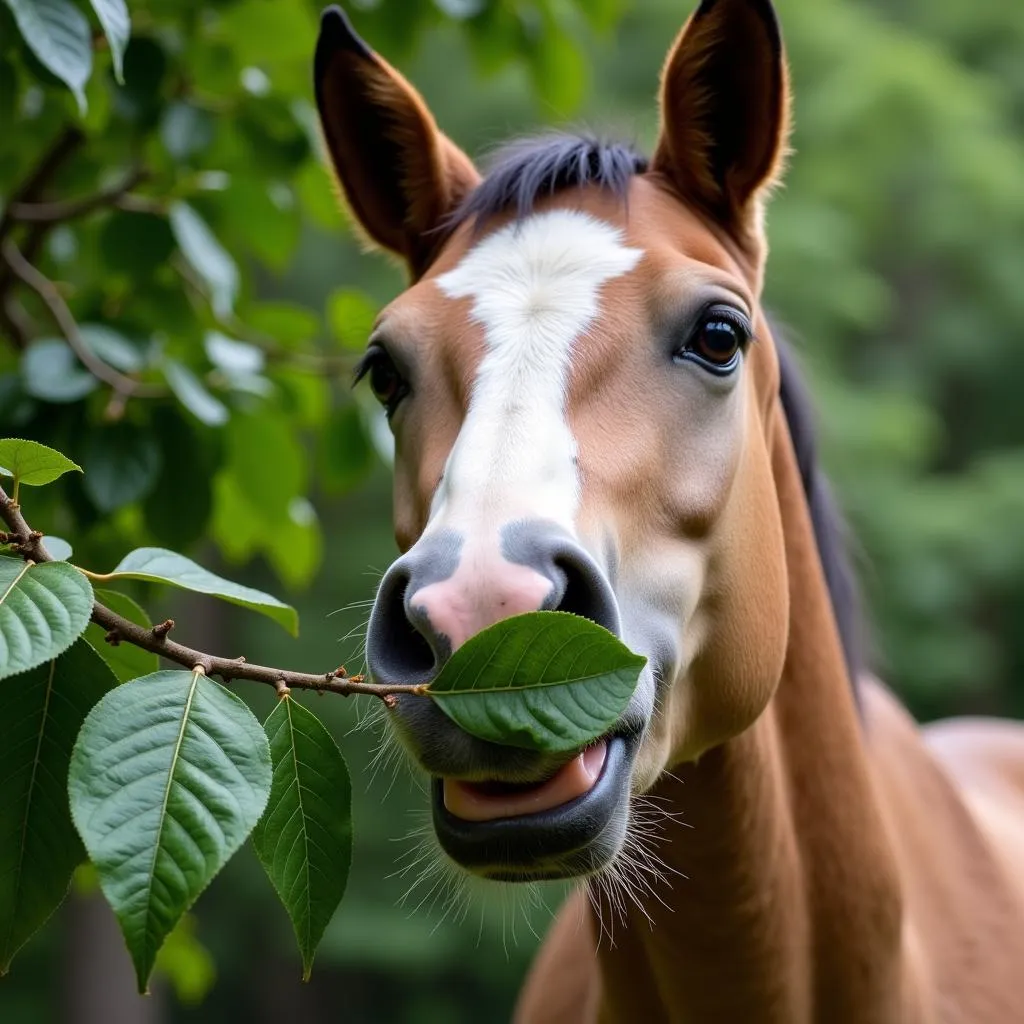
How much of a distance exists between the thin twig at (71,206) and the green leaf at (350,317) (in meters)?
0.49

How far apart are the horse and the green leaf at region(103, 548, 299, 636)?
17 centimetres

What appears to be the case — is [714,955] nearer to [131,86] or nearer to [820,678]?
[820,678]

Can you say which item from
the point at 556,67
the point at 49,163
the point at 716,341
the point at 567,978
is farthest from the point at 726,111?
the point at 567,978

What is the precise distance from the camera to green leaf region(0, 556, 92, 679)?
1.08 m

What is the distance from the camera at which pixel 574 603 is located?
1458 millimetres

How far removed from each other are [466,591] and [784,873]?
3.05 feet

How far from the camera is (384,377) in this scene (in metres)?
2.00

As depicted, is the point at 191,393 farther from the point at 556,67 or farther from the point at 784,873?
the point at 784,873

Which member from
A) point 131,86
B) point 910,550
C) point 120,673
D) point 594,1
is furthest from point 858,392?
point 120,673

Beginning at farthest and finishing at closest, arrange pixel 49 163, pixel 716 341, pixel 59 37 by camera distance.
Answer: pixel 49 163, pixel 716 341, pixel 59 37

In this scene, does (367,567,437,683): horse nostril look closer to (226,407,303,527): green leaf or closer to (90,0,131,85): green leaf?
(90,0,131,85): green leaf

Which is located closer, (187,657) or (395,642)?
(187,657)

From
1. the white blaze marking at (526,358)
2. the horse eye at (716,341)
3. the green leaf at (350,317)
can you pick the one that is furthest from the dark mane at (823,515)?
the green leaf at (350,317)

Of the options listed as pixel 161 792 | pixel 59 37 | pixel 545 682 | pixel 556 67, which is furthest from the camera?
pixel 556 67
